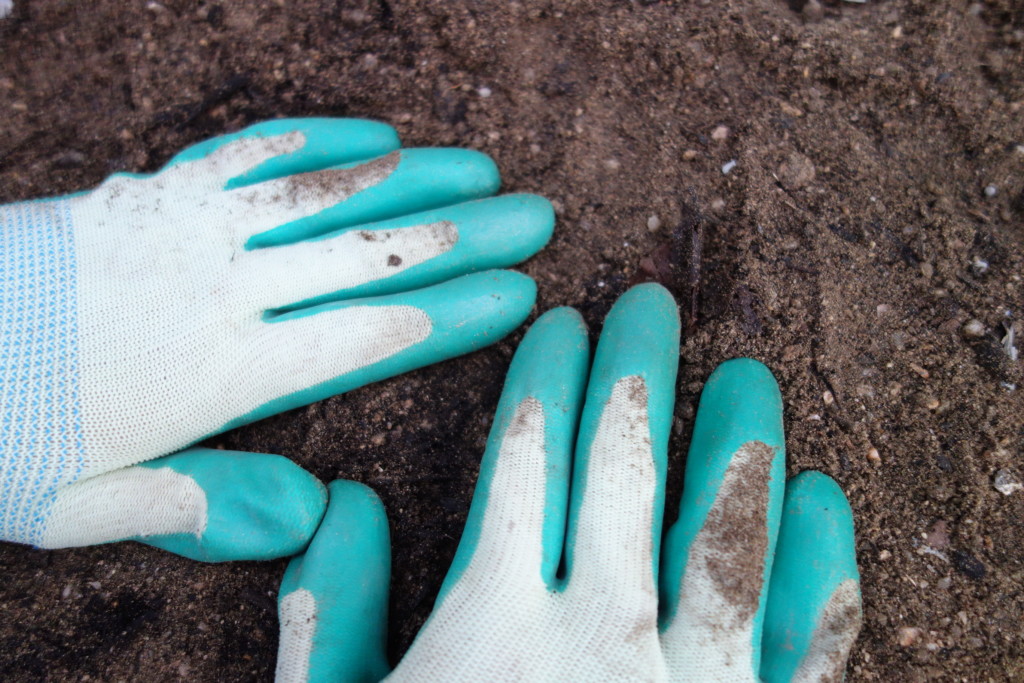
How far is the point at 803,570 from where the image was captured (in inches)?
52.9

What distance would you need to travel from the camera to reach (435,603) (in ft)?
4.58

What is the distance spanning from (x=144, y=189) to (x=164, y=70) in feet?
1.63

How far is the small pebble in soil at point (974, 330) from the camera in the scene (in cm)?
158

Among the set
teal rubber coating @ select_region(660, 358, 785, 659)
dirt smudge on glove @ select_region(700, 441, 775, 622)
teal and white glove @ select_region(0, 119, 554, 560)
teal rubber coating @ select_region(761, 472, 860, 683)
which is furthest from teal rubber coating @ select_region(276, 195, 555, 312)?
teal rubber coating @ select_region(761, 472, 860, 683)

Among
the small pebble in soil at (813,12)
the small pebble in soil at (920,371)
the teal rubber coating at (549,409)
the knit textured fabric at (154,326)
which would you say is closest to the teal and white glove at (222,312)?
the knit textured fabric at (154,326)

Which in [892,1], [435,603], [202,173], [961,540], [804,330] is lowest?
[435,603]

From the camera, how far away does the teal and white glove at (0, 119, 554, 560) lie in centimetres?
146

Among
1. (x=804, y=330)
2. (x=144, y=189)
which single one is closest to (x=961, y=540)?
Result: (x=804, y=330)

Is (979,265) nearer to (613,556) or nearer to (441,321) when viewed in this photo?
(613,556)

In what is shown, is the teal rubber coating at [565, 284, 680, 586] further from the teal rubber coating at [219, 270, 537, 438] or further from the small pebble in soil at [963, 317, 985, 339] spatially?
the small pebble in soil at [963, 317, 985, 339]

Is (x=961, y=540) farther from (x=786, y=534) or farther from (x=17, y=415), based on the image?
(x=17, y=415)

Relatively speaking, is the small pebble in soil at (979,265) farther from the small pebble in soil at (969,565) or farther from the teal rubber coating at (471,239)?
the teal rubber coating at (471,239)

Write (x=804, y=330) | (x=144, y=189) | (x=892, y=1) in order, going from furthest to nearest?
(x=892, y=1)
(x=144, y=189)
(x=804, y=330)

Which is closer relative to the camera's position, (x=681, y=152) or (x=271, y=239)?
(x=271, y=239)
